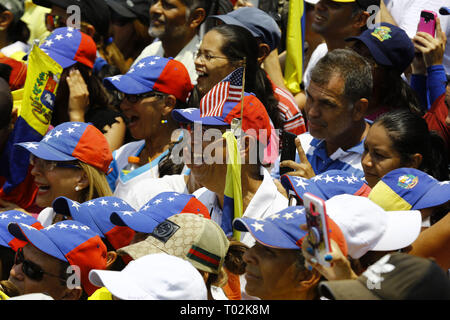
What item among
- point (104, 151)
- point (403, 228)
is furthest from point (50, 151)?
point (403, 228)

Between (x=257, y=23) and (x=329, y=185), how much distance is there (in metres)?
2.52

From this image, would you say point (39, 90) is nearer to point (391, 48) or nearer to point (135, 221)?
point (135, 221)

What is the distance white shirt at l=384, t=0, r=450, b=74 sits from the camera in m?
5.97

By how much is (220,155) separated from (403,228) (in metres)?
1.51

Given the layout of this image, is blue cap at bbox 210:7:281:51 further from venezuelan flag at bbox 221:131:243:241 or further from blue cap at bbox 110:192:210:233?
blue cap at bbox 110:192:210:233

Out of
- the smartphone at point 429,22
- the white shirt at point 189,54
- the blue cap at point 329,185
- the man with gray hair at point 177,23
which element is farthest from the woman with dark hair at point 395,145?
the man with gray hair at point 177,23

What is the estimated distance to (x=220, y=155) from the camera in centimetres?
459

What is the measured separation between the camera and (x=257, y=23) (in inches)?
241

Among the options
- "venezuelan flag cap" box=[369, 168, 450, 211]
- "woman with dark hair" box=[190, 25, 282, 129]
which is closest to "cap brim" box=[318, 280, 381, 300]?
"venezuelan flag cap" box=[369, 168, 450, 211]

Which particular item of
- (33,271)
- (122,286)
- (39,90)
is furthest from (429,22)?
(122,286)

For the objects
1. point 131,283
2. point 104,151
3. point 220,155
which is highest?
point 131,283

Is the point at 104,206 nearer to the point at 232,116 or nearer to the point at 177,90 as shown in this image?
the point at 232,116

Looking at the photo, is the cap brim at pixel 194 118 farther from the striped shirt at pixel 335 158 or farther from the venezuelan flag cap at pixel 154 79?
the venezuelan flag cap at pixel 154 79

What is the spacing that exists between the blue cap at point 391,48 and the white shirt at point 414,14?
80 cm
